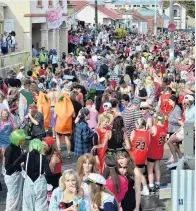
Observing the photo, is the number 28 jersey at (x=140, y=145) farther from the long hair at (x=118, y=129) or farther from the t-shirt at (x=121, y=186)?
the t-shirt at (x=121, y=186)

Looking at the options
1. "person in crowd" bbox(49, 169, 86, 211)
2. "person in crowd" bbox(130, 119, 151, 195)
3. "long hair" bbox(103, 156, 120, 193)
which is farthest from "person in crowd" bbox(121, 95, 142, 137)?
"person in crowd" bbox(49, 169, 86, 211)

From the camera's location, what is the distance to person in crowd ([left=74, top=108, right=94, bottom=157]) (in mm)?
12703

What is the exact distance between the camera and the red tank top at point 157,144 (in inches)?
447

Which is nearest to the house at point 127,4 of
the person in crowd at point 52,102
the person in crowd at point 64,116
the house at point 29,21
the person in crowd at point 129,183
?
the house at point 29,21

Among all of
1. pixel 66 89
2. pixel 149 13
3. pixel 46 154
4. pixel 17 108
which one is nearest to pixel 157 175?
pixel 46 154

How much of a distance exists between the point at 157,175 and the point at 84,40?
2900cm

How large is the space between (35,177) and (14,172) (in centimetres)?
76

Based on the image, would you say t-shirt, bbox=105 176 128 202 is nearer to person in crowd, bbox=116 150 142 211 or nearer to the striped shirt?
person in crowd, bbox=116 150 142 211

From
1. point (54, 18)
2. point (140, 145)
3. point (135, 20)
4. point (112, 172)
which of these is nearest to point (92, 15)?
point (135, 20)

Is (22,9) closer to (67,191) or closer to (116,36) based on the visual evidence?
(116,36)

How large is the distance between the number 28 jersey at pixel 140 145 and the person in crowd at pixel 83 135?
1937 mm

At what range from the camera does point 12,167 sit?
379 inches

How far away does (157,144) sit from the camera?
1138 centimetres

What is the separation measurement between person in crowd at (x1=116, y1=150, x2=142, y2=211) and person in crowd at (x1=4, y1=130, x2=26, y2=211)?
1693 millimetres
